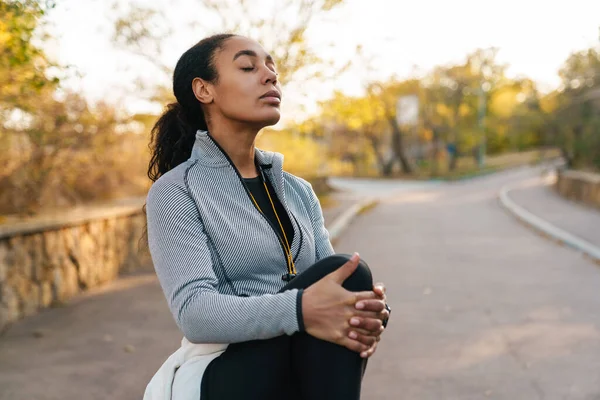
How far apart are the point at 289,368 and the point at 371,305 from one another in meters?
0.30

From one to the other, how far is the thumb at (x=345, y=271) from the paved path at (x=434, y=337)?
2.46 meters

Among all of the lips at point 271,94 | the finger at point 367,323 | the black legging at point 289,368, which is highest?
the lips at point 271,94

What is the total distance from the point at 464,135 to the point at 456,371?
4725cm

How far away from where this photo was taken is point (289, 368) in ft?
6.98

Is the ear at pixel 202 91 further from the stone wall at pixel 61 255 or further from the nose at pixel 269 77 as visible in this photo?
the stone wall at pixel 61 255

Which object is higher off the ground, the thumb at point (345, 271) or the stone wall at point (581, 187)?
the thumb at point (345, 271)

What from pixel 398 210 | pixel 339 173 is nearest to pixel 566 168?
pixel 398 210

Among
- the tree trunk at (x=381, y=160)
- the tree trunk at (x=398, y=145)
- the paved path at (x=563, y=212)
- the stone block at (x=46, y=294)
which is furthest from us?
the tree trunk at (x=381, y=160)

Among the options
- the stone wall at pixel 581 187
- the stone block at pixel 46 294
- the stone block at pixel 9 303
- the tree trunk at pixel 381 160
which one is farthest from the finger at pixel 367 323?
the tree trunk at pixel 381 160

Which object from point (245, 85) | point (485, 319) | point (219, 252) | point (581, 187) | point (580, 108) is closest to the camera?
point (219, 252)

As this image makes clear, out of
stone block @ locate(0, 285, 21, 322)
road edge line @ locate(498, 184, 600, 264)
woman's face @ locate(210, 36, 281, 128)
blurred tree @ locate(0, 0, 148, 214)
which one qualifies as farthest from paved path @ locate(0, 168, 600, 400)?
woman's face @ locate(210, 36, 281, 128)

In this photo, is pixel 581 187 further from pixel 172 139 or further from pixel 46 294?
pixel 172 139

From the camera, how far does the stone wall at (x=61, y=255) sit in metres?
6.20

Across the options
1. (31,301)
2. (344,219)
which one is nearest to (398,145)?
(344,219)
